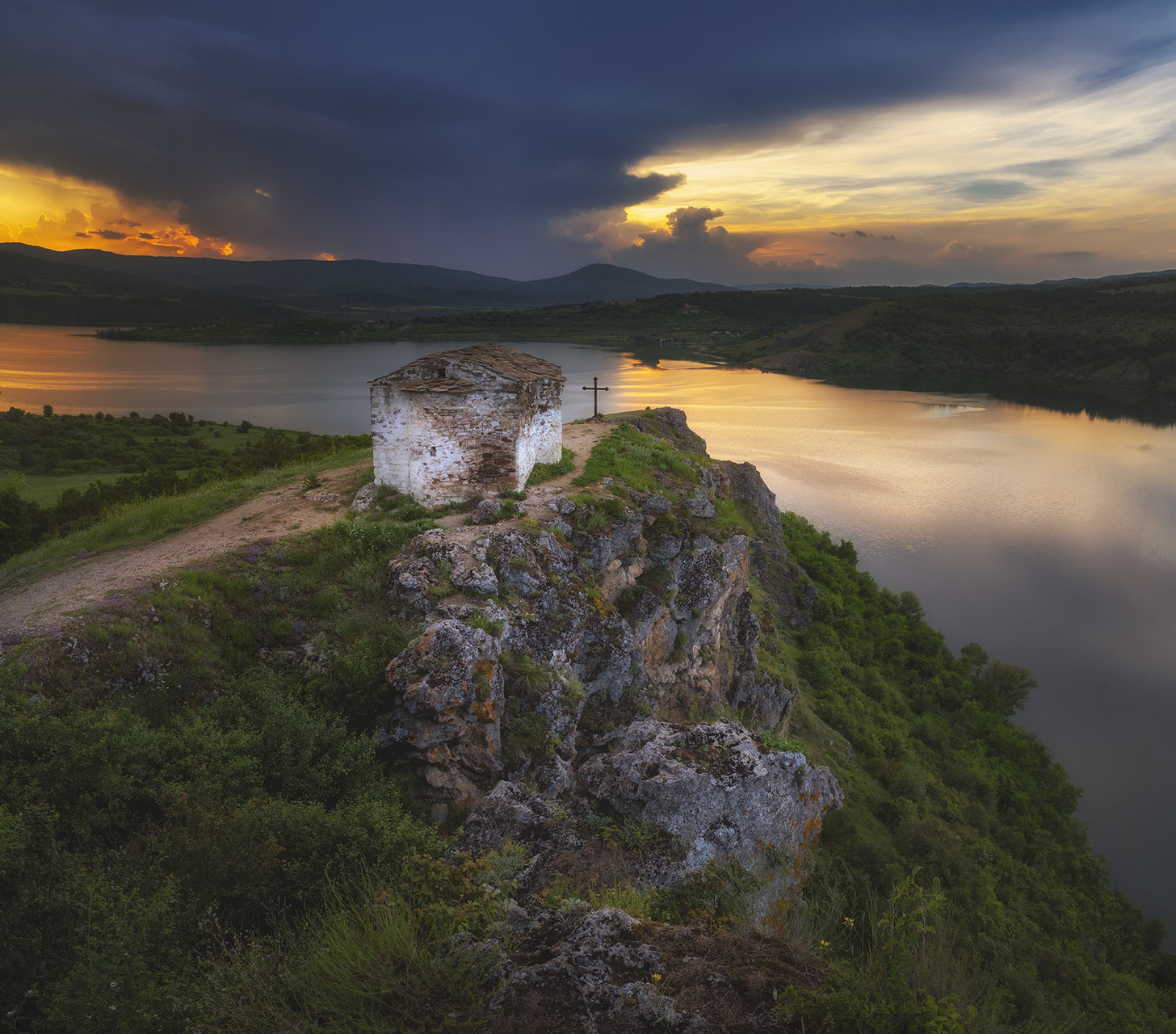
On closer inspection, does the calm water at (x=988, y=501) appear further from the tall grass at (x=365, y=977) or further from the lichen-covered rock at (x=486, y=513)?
the tall grass at (x=365, y=977)

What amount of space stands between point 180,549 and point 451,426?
6227 millimetres

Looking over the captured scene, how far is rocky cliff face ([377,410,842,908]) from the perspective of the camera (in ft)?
23.6

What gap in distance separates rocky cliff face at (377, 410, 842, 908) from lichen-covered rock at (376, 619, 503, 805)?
0.02 m

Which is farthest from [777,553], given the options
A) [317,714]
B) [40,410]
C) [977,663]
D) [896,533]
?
[40,410]

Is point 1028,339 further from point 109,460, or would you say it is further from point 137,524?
point 137,524

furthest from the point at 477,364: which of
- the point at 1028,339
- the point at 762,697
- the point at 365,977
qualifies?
the point at 1028,339

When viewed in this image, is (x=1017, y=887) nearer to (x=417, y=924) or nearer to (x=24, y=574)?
(x=417, y=924)

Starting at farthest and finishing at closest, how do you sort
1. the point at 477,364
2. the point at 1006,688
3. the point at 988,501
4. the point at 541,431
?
the point at 988,501 → the point at 1006,688 → the point at 541,431 → the point at 477,364

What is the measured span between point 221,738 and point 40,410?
74.1 m

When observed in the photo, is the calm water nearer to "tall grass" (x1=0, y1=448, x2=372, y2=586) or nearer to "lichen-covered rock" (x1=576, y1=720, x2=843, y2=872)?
"lichen-covered rock" (x1=576, y1=720, x2=843, y2=872)

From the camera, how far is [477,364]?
564 inches

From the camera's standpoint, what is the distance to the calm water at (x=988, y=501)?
80.9 feet

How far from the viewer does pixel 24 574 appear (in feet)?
37.9

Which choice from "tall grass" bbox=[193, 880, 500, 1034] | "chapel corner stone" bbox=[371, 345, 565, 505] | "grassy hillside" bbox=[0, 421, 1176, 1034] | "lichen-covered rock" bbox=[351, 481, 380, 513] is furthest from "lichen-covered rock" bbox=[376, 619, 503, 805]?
"lichen-covered rock" bbox=[351, 481, 380, 513]
